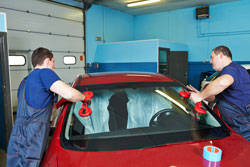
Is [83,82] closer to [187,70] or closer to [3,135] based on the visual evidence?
[3,135]

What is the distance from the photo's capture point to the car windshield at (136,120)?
149cm

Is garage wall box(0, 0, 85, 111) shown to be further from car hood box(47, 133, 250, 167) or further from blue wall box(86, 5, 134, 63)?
car hood box(47, 133, 250, 167)

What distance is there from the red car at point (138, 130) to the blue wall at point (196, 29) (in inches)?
299

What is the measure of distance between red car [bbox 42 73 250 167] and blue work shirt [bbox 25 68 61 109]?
218 mm

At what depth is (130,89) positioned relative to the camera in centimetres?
196

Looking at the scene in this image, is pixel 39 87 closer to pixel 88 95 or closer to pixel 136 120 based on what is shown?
pixel 88 95

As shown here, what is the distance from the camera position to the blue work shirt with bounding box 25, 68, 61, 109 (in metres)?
1.76

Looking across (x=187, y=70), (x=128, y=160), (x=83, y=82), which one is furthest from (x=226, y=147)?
(x=187, y=70)

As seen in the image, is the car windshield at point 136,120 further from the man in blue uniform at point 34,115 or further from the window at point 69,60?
the window at point 69,60

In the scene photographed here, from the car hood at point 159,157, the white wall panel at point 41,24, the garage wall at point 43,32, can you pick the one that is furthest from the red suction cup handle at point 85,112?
the white wall panel at point 41,24

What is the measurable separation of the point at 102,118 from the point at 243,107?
1519 mm

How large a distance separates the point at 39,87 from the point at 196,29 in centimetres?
951

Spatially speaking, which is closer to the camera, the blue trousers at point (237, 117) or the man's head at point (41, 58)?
the man's head at point (41, 58)

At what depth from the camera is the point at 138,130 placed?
1.66m
